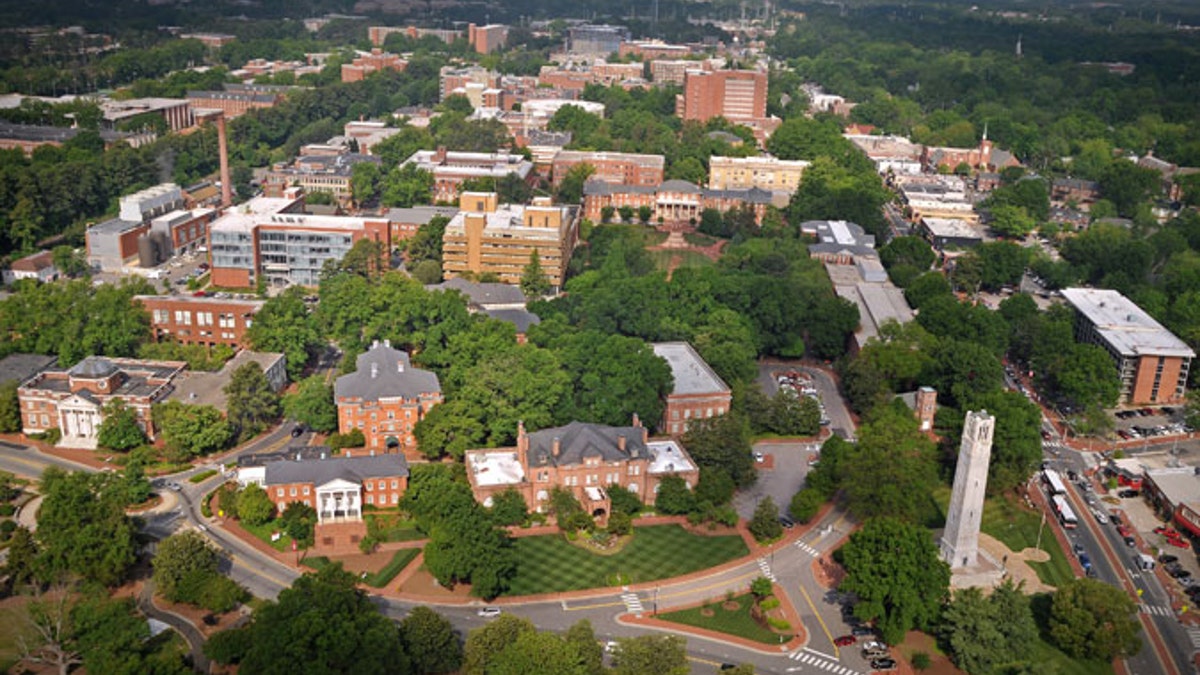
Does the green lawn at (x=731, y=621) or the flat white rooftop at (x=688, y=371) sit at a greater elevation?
the flat white rooftop at (x=688, y=371)

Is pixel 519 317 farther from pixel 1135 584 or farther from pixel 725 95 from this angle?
pixel 725 95

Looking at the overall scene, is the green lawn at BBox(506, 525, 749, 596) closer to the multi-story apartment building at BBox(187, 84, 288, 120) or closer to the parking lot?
the parking lot

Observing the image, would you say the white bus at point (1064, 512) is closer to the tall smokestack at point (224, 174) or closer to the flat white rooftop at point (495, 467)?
the flat white rooftop at point (495, 467)

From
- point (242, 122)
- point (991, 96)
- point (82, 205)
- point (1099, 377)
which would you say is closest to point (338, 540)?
point (1099, 377)

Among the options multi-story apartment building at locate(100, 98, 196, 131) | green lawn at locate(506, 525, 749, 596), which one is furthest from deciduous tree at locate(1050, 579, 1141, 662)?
multi-story apartment building at locate(100, 98, 196, 131)

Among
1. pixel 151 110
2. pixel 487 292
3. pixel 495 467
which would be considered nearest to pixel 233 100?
pixel 151 110

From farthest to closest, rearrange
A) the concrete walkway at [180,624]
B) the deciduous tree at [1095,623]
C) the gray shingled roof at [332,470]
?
the gray shingled roof at [332,470]
the deciduous tree at [1095,623]
the concrete walkway at [180,624]

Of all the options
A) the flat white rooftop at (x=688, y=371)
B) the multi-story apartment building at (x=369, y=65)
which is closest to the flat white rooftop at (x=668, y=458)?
the flat white rooftop at (x=688, y=371)
